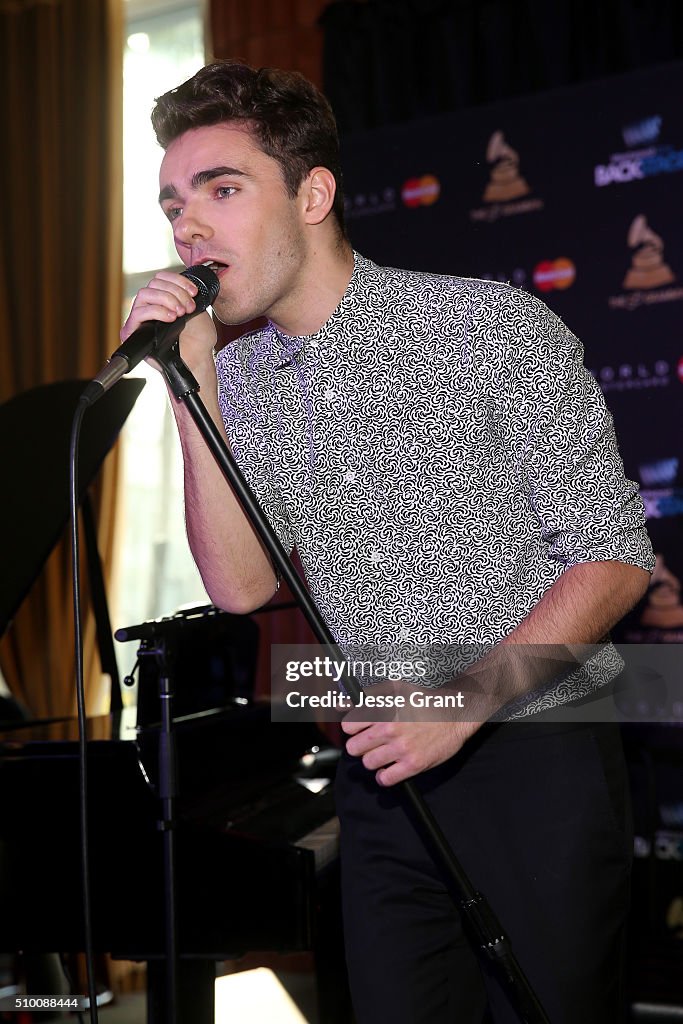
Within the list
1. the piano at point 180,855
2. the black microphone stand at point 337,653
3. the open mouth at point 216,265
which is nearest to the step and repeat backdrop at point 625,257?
the piano at point 180,855

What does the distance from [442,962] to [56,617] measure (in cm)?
334

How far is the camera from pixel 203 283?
3.94ft

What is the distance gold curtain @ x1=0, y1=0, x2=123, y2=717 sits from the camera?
438cm

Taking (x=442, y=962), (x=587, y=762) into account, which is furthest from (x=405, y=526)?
(x=442, y=962)

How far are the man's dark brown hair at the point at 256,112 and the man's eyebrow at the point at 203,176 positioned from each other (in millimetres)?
79

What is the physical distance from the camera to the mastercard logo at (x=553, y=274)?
10.5 feet

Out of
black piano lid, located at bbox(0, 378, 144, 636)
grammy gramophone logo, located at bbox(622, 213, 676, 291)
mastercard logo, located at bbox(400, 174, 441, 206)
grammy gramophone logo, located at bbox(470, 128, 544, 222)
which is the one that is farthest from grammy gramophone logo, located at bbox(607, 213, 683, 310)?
black piano lid, located at bbox(0, 378, 144, 636)

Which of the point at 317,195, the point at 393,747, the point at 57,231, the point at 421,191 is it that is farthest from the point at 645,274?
the point at 57,231

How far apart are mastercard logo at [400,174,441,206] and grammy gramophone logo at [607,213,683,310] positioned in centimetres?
71

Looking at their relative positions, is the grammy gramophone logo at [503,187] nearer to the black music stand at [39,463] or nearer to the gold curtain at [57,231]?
the black music stand at [39,463]

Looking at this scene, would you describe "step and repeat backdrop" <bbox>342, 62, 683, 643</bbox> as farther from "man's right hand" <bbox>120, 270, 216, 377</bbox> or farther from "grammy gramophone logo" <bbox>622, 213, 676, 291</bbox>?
"man's right hand" <bbox>120, 270, 216, 377</bbox>

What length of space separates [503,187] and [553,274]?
36cm

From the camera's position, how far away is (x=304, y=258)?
143 centimetres

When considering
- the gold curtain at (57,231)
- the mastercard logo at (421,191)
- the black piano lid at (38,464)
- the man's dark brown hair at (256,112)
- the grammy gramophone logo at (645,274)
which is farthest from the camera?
the gold curtain at (57,231)
